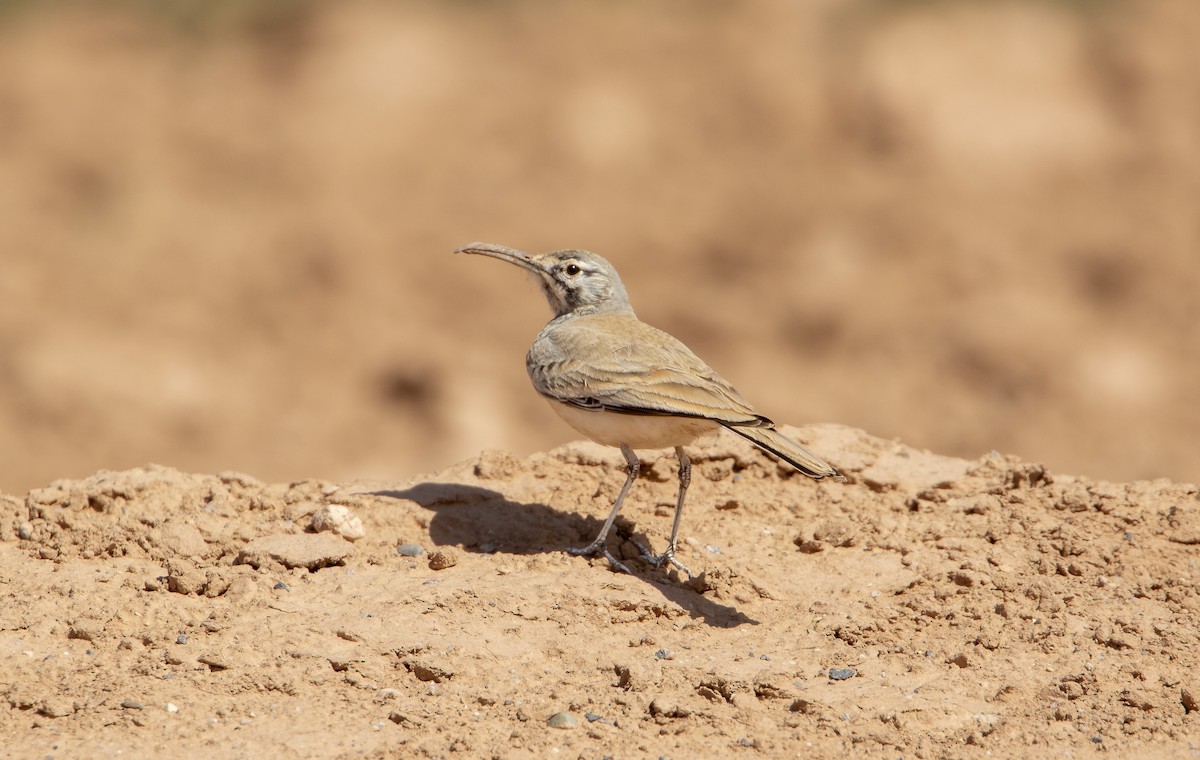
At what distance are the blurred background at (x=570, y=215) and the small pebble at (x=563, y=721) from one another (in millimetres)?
11375

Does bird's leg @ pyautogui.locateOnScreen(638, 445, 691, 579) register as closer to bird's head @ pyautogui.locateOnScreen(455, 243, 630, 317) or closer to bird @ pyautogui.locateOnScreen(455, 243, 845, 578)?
bird @ pyautogui.locateOnScreen(455, 243, 845, 578)

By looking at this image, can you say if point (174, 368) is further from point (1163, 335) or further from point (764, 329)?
point (1163, 335)

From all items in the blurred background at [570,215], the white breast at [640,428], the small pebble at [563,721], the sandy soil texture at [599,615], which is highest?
the blurred background at [570,215]

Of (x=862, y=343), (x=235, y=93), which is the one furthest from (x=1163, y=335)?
(x=235, y=93)

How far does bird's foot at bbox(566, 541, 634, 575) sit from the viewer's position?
280 inches

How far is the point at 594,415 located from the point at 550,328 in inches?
47.8

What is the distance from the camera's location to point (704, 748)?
5.34 metres

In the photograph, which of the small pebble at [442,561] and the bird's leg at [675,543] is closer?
the small pebble at [442,561]

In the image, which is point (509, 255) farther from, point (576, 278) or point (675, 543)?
point (675, 543)

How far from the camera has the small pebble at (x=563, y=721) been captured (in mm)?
5492

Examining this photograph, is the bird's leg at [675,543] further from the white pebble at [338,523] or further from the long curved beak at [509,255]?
the long curved beak at [509,255]

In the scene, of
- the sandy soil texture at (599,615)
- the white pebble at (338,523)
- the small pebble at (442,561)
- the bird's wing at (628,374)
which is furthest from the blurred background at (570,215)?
the small pebble at (442,561)

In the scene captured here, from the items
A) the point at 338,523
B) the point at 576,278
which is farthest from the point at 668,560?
the point at 576,278

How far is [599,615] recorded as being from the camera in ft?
21.4
